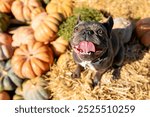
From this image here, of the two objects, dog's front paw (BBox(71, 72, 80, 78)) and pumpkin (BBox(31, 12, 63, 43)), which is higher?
pumpkin (BBox(31, 12, 63, 43))

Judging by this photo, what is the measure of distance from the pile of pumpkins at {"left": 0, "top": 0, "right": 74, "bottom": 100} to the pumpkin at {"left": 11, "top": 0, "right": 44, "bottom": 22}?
0.13 ft

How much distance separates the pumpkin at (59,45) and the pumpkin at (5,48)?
1.95ft

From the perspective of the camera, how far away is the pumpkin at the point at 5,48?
531cm

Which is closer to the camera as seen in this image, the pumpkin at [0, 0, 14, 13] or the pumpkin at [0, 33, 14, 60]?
the pumpkin at [0, 33, 14, 60]

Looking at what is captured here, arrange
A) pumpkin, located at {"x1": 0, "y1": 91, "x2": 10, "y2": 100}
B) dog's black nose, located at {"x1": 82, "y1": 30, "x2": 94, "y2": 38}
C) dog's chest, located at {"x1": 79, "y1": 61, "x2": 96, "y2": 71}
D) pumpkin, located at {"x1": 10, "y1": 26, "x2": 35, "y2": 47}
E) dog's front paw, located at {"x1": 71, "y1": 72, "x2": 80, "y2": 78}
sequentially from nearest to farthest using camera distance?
1. dog's black nose, located at {"x1": 82, "y1": 30, "x2": 94, "y2": 38}
2. dog's chest, located at {"x1": 79, "y1": 61, "x2": 96, "y2": 71}
3. dog's front paw, located at {"x1": 71, "y1": 72, "x2": 80, "y2": 78}
4. pumpkin, located at {"x1": 0, "y1": 91, "x2": 10, "y2": 100}
5. pumpkin, located at {"x1": 10, "y1": 26, "x2": 35, "y2": 47}

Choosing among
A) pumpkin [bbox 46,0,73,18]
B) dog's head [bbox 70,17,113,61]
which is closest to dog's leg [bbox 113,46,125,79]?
dog's head [bbox 70,17,113,61]

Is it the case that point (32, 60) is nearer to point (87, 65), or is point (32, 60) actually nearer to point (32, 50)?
point (32, 50)

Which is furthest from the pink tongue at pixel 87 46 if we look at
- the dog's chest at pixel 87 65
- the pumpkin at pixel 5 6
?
the pumpkin at pixel 5 6

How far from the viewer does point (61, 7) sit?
5691 millimetres

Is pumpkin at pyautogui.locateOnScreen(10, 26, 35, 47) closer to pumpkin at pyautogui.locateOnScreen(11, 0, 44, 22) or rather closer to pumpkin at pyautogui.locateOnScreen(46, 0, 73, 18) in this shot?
pumpkin at pyautogui.locateOnScreen(11, 0, 44, 22)

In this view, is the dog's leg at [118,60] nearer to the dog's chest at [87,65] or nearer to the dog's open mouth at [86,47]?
the dog's chest at [87,65]

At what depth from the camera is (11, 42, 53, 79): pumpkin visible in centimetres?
514

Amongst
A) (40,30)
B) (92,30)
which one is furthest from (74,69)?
(92,30)

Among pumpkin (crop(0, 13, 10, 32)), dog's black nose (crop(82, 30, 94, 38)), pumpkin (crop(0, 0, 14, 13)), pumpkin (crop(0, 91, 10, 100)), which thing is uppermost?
dog's black nose (crop(82, 30, 94, 38))
